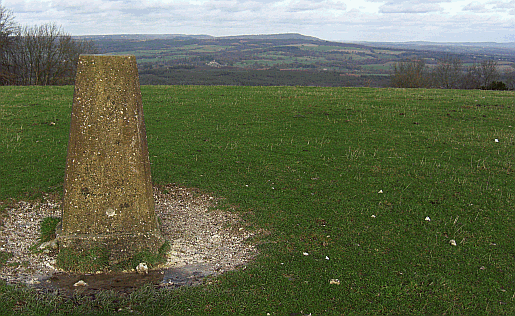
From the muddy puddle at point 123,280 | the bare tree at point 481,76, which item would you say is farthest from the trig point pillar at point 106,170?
the bare tree at point 481,76

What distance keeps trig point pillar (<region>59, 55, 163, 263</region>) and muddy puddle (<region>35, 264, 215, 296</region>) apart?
1.56ft

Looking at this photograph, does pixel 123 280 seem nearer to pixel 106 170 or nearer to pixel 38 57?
pixel 106 170

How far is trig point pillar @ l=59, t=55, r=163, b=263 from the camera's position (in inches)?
294

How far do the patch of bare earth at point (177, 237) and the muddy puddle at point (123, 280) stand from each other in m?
0.06

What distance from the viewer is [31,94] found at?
23766 millimetres

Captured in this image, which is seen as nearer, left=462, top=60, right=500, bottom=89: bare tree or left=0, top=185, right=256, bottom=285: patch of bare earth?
left=0, top=185, right=256, bottom=285: patch of bare earth

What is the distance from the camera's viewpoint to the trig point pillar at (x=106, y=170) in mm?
7473

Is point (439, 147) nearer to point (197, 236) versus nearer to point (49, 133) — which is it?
point (197, 236)

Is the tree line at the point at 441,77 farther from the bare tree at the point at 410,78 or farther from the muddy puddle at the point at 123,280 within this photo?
the muddy puddle at the point at 123,280

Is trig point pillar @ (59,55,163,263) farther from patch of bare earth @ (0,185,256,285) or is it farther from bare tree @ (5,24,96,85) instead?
bare tree @ (5,24,96,85)

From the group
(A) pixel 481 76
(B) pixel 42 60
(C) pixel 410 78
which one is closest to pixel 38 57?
(B) pixel 42 60

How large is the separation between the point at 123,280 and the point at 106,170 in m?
2.00

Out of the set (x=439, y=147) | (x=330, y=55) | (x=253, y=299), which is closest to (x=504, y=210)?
(x=439, y=147)

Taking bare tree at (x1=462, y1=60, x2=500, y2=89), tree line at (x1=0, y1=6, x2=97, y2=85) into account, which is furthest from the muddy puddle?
bare tree at (x1=462, y1=60, x2=500, y2=89)
